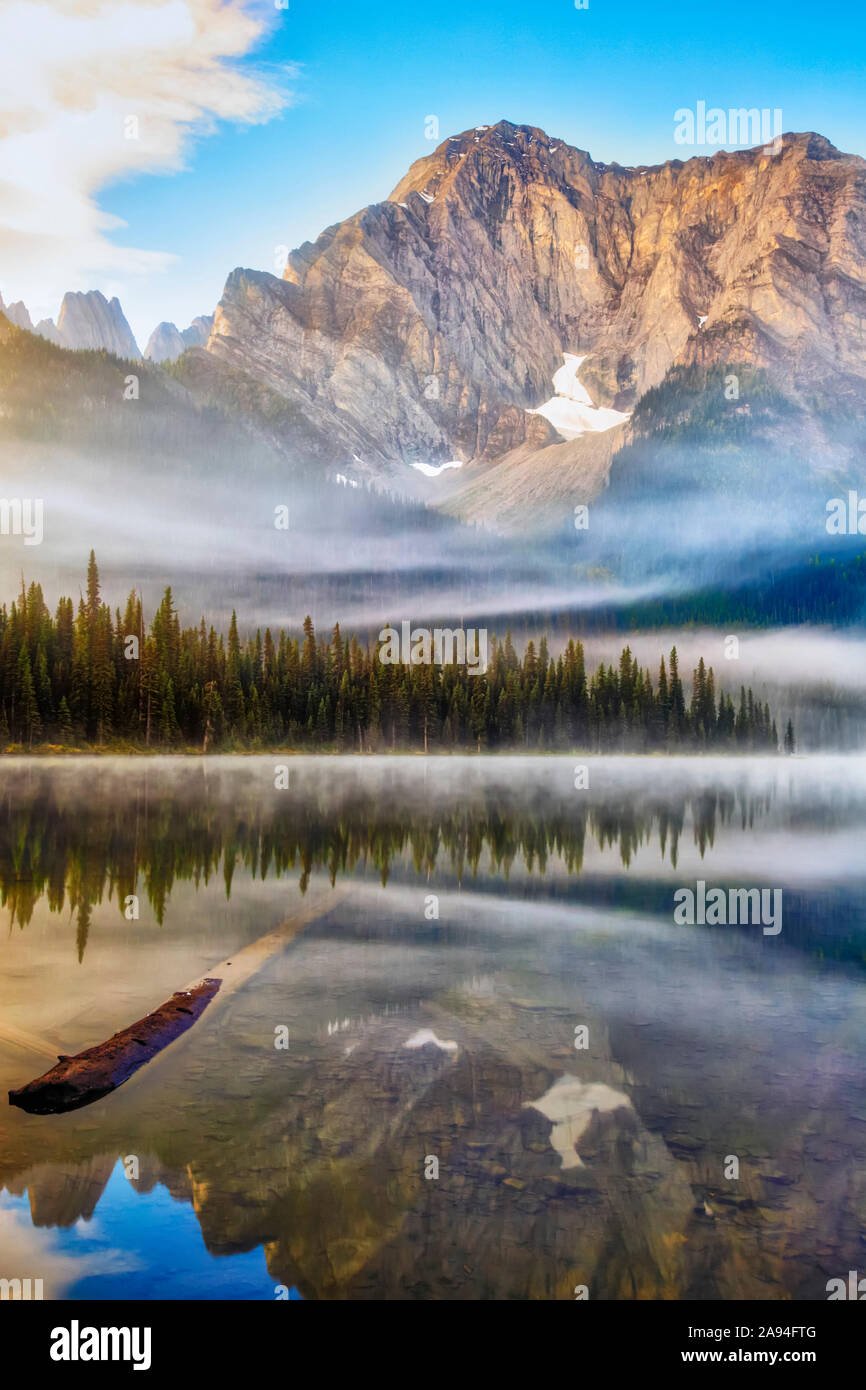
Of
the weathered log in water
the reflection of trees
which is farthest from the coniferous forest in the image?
the weathered log in water

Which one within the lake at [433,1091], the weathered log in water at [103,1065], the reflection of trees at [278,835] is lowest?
the reflection of trees at [278,835]

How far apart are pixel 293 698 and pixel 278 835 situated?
336 ft

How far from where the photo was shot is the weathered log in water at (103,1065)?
9992 millimetres

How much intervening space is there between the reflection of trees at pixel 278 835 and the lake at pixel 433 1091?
1.47ft

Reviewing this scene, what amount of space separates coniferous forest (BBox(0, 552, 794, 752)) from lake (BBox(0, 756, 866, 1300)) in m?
88.7

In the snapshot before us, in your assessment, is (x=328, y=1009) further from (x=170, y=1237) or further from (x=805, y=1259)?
(x=805, y=1259)

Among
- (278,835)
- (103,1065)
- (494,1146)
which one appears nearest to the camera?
(494,1146)

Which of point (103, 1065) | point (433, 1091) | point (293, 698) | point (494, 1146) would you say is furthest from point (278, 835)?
point (293, 698)

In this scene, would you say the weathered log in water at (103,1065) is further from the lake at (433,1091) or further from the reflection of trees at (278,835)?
the reflection of trees at (278,835)

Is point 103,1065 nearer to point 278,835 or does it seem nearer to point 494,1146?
point 494,1146

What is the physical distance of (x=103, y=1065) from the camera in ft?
35.0

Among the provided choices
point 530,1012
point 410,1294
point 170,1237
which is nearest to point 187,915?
point 530,1012

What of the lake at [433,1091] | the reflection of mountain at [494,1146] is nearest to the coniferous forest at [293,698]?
the lake at [433,1091]
